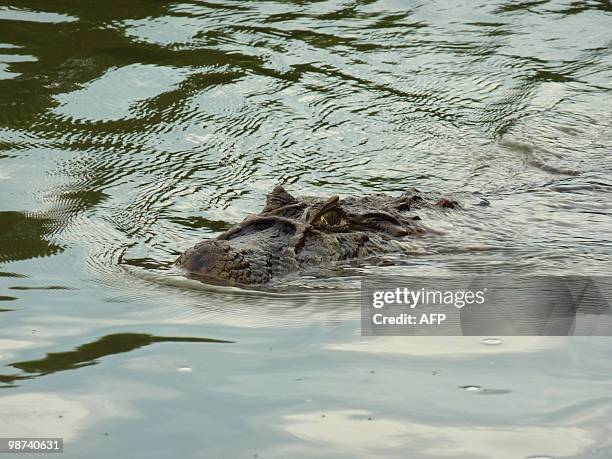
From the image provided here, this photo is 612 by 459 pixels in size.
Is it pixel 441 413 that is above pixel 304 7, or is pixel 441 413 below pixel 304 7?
below

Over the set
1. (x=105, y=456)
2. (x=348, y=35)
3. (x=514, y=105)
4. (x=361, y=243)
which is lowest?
(x=105, y=456)

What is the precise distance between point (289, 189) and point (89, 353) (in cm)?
392

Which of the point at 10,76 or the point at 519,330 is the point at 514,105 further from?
the point at 519,330

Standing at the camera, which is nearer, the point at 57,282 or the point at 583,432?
the point at 583,432

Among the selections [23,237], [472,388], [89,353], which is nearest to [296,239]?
[89,353]

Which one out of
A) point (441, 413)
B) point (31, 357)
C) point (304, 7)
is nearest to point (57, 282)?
point (31, 357)

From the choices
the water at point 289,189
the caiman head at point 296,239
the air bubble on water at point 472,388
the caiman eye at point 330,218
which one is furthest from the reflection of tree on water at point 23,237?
the air bubble on water at point 472,388

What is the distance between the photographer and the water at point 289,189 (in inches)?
166

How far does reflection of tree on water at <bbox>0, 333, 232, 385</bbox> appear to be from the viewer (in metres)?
4.73

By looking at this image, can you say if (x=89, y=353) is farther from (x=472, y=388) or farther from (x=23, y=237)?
(x=23, y=237)

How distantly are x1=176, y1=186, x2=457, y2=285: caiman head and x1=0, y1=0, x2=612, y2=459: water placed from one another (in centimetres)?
20

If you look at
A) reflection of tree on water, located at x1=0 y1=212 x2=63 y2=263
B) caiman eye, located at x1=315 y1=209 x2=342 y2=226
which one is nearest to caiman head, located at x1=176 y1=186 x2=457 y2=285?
caiman eye, located at x1=315 y1=209 x2=342 y2=226

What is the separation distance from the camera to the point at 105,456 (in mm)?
3908

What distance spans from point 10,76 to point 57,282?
4.97 metres
